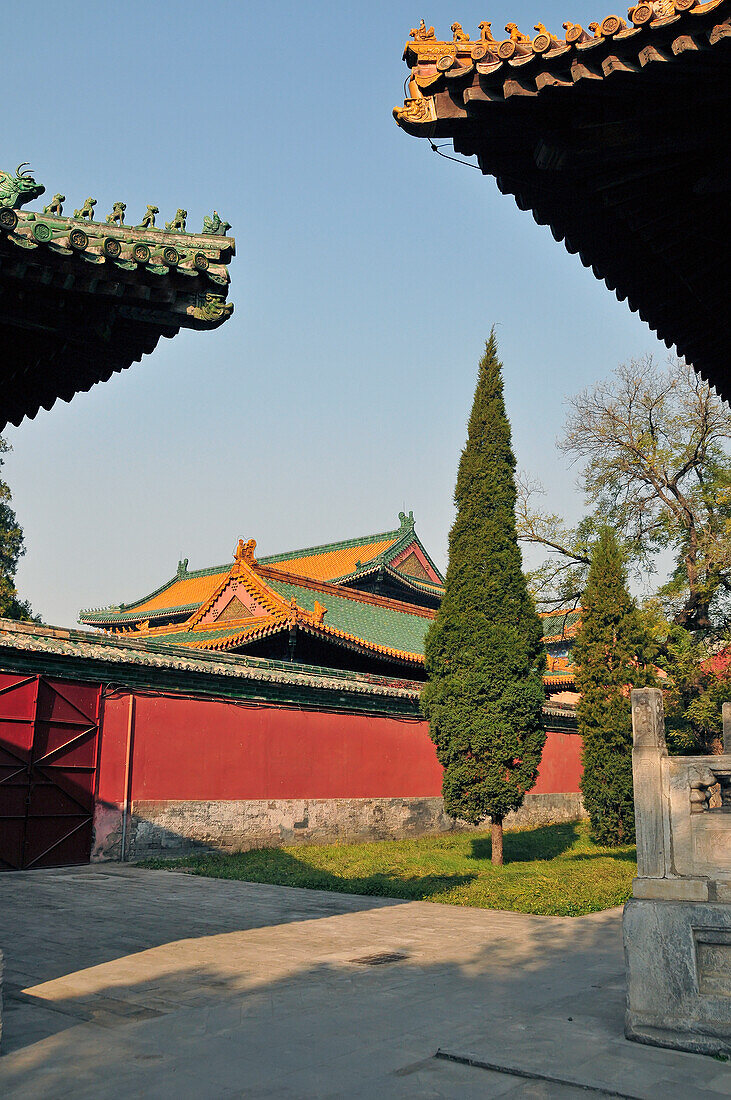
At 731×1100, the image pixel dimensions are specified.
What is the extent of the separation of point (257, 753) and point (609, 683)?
682 cm

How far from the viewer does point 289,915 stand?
30.1 feet

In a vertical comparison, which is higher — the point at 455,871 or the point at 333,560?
the point at 333,560

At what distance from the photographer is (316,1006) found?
5559 millimetres

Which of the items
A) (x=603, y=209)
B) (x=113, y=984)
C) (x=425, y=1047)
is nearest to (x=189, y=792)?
(x=113, y=984)

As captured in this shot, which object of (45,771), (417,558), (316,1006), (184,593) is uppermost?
(417,558)

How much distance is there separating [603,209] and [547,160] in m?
0.59

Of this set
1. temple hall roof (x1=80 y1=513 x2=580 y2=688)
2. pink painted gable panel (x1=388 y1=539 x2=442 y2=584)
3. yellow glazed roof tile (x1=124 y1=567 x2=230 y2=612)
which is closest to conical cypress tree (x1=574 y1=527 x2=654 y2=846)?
temple hall roof (x1=80 y1=513 x2=580 y2=688)

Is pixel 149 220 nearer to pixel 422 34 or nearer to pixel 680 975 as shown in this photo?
pixel 422 34

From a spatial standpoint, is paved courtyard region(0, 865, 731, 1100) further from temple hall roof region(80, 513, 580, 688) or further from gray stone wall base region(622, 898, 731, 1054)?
temple hall roof region(80, 513, 580, 688)

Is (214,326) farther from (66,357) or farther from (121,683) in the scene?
(121,683)

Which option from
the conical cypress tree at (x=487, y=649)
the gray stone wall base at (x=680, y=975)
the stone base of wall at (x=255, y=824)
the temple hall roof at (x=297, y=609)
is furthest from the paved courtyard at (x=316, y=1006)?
the temple hall roof at (x=297, y=609)

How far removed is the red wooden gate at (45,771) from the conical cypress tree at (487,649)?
5.63 m

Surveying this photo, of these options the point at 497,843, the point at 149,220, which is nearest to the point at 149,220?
the point at 149,220

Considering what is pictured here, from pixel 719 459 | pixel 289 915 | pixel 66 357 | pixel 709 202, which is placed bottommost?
pixel 289 915
